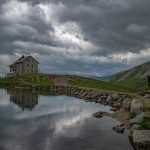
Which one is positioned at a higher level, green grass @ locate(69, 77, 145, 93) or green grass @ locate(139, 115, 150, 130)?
green grass @ locate(69, 77, 145, 93)

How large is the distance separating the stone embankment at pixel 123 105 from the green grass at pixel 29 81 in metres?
12.6

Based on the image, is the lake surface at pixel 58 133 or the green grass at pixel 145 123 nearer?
the lake surface at pixel 58 133

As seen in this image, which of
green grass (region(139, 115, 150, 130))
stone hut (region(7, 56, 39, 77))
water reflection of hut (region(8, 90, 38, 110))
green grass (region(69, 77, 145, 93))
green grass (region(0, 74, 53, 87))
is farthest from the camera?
stone hut (region(7, 56, 39, 77))

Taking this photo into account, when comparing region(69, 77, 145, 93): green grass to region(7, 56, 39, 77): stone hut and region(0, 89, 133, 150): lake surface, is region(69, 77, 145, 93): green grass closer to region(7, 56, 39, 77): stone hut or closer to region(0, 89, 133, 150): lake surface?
region(7, 56, 39, 77): stone hut

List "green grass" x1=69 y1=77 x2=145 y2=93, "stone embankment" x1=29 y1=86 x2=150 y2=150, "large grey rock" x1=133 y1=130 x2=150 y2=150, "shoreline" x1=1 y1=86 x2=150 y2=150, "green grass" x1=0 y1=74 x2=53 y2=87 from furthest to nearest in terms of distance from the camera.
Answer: "green grass" x1=0 y1=74 x2=53 y2=87
"green grass" x1=69 y1=77 x2=145 y2=93
"shoreline" x1=1 y1=86 x2=150 y2=150
"stone embankment" x1=29 y1=86 x2=150 y2=150
"large grey rock" x1=133 y1=130 x2=150 y2=150

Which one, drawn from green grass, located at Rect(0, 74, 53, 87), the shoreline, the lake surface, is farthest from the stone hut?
the lake surface

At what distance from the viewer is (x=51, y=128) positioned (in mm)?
50188

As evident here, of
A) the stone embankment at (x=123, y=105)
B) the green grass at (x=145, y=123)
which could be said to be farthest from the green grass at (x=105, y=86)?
the green grass at (x=145, y=123)

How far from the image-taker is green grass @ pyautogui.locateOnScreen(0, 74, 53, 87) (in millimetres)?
160375

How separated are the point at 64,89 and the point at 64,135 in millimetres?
101555

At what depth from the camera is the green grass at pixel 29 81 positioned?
160m

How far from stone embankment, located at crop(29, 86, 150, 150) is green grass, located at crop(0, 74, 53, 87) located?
12642mm

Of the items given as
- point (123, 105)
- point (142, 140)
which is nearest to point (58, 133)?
point (142, 140)

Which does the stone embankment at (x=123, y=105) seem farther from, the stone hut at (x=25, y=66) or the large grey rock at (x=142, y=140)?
the stone hut at (x=25, y=66)
